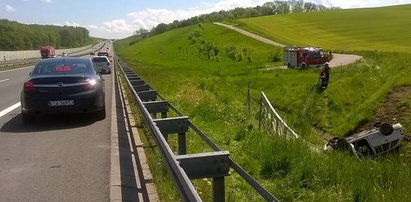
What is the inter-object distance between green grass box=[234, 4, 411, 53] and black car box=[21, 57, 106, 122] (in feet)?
167

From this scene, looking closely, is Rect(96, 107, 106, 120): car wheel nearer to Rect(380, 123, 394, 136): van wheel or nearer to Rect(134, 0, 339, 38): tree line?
Rect(380, 123, 394, 136): van wheel

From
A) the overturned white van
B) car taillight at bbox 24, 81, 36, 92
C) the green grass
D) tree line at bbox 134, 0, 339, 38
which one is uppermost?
tree line at bbox 134, 0, 339, 38

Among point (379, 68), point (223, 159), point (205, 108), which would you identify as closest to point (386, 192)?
point (223, 159)

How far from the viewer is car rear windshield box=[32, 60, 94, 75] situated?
1145 cm

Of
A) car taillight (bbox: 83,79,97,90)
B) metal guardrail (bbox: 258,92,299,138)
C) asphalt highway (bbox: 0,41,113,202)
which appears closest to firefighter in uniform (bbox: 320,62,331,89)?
metal guardrail (bbox: 258,92,299,138)

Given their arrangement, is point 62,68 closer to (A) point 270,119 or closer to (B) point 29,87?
(B) point 29,87

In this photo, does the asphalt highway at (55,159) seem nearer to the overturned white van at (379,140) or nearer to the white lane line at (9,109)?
the white lane line at (9,109)

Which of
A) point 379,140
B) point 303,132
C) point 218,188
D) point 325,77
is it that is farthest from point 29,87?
point 325,77

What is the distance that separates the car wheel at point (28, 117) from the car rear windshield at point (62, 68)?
3.34 feet

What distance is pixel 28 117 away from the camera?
11.3m

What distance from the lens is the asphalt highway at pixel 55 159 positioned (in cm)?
601

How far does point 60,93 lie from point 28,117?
115 cm

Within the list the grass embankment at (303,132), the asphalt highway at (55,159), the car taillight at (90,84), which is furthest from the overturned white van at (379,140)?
the asphalt highway at (55,159)

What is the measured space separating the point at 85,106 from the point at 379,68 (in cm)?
2548
